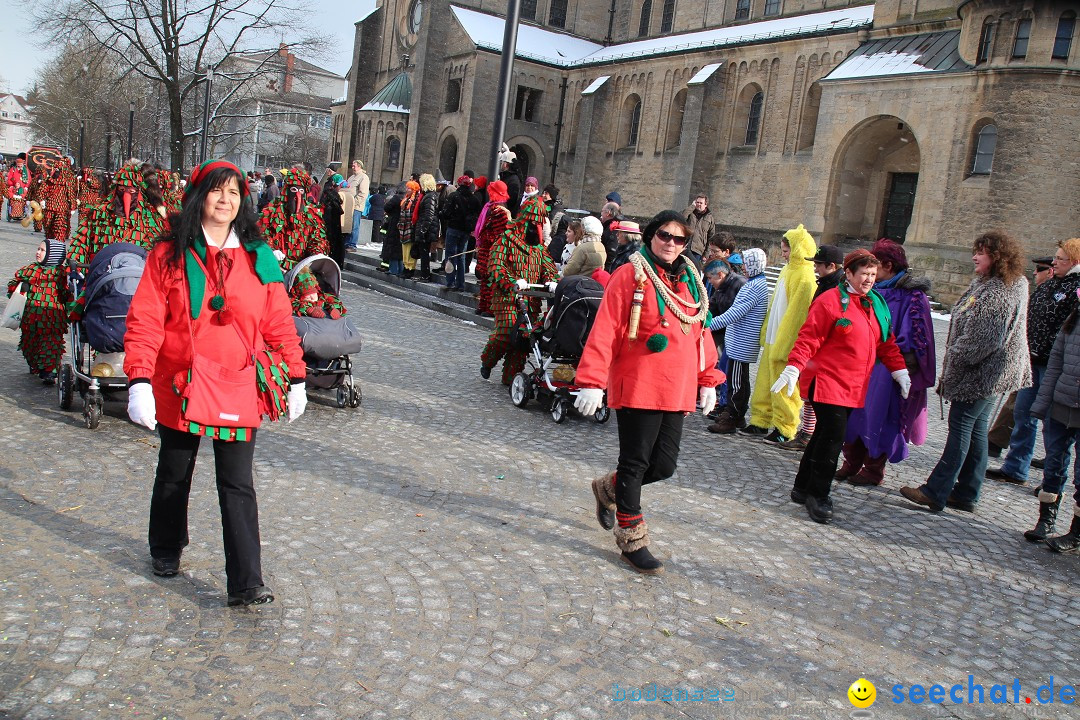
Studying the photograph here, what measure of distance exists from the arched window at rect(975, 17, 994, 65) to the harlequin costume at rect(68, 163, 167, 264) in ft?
82.2

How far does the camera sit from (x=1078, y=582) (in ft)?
17.3

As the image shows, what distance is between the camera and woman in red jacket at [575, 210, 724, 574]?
4.61m

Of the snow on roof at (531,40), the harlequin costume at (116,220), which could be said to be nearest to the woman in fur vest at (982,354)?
the harlequin costume at (116,220)

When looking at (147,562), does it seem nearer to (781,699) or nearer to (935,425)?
(781,699)

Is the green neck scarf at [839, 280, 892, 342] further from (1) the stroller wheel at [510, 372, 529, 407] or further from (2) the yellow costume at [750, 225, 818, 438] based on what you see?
(1) the stroller wheel at [510, 372, 529, 407]

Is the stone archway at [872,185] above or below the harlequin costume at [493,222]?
above

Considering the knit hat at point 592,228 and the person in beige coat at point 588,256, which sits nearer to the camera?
the person in beige coat at point 588,256

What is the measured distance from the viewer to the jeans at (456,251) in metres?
15.8

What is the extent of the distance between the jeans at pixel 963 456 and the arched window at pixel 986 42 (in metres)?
22.8

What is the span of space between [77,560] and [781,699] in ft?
10.6

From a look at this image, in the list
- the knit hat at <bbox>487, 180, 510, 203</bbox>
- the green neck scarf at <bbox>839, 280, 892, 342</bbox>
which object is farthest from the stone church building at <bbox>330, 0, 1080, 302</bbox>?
the green neck scarf at <bbox>839, 280, 892, 342</bbox>

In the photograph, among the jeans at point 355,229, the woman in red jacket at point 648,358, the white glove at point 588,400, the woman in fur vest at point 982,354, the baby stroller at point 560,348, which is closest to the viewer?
the white glove at point 588,400

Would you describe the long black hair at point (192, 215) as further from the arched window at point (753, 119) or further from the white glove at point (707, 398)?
the arched window at point (753, 119)

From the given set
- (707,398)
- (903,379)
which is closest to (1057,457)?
(903,379)
